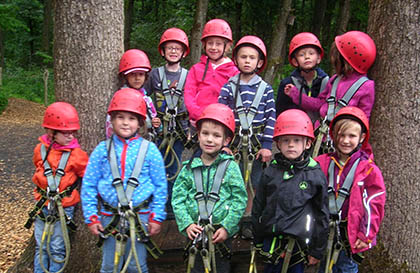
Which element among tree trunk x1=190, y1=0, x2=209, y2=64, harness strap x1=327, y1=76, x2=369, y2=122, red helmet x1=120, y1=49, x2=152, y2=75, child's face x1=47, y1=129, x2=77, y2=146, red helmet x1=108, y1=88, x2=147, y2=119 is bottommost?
child's face x1=47, y1=129, x2=77, y2=146

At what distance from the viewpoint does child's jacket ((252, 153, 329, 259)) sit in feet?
9.61

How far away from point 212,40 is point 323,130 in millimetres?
1588

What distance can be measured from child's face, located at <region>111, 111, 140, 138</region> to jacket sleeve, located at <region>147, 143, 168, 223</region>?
0.23 m

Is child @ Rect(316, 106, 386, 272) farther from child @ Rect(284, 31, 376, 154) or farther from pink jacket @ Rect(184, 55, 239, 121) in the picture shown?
pink jacket @ Rect(184, 55, 239, 121)

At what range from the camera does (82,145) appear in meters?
3.96

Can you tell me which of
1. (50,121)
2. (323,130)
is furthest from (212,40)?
(50,121)

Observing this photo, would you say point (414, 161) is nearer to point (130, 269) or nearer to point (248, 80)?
point (248, 80)

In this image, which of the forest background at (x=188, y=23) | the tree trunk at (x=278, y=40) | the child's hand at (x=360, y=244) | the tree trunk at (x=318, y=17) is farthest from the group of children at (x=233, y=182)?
the tree trunk at (x=318, y=17)

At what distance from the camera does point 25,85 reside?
69.3ft

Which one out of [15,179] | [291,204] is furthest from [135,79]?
[15,179]

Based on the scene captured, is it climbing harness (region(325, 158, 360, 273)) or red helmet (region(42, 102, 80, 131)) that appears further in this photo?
red helmet (region(42, 102, 80, 131))

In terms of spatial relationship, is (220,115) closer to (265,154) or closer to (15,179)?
(265,154)

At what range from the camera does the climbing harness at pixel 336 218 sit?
10.2 ft

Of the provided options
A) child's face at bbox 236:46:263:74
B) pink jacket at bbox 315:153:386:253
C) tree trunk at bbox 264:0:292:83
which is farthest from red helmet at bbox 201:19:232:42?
tree trunk at bbox 264:0:292:83
